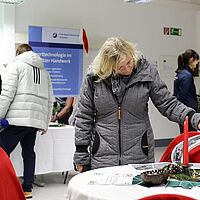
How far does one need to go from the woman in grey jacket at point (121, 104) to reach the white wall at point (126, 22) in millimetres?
4290

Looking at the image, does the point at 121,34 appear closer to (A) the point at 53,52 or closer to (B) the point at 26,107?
(A) the point at 53,52

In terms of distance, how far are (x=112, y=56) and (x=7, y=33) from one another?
422cm

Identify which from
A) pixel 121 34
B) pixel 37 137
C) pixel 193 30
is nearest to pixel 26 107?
pixel 37 137

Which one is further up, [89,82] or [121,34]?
[121,34]

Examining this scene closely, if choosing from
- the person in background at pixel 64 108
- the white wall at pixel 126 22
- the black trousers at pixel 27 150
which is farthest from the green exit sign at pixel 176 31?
the black trousers at pixel 27 150

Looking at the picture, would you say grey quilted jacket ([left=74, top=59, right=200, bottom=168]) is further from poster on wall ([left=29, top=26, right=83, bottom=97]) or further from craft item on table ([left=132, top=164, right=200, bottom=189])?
poster on wall ([left=29, top=26, right=83, bottom=97])

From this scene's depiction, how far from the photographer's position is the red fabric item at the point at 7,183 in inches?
62.8

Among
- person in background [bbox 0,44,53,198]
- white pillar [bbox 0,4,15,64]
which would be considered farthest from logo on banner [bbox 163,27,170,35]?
person in background [bbox 0,44,53,198]

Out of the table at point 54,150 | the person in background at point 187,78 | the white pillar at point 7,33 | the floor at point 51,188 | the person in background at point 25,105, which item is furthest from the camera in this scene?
the white pillar at point 7,33

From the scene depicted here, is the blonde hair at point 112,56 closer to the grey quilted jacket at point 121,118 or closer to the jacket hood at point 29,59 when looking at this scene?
the grey quilted jacket at point 121,118

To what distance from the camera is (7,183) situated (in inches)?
63.7

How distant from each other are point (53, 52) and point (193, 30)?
3494mm

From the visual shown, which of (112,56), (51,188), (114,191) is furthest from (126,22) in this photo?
(114,191)

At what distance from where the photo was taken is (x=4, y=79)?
4.00 m
